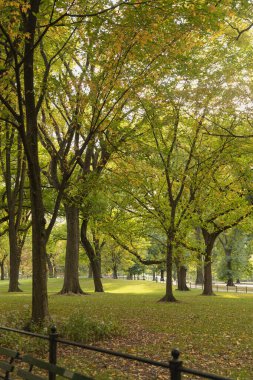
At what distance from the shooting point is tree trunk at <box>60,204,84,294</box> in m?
25.2

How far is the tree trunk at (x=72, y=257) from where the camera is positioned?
2520 centimetres

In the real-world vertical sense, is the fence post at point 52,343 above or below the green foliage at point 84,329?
above

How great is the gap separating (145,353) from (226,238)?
4349 cm

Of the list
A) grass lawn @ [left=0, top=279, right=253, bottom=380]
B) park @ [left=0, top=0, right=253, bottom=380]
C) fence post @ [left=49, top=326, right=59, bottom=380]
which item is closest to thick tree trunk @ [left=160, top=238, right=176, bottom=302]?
park @ [left=0, top=0, right=253, bottom=380]

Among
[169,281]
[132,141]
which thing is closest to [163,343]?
[169,281]

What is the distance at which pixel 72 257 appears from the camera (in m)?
25.2

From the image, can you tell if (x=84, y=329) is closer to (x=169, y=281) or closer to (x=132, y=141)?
(x=169, y=281)

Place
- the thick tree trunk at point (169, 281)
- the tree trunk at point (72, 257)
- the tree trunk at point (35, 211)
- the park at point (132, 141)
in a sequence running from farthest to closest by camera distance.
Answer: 1. the tree trunk at point (72, 257)
2. the thick tree trunk at point (169, 281)
3. the tree trunk at point (35, 211)
4. the park at point (132, 141)

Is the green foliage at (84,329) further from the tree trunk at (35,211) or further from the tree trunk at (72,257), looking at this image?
the tree trunk at (72,257)

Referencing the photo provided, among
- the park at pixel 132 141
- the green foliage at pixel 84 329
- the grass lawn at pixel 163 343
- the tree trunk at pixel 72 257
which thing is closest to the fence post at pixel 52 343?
the park at pixel 132 141

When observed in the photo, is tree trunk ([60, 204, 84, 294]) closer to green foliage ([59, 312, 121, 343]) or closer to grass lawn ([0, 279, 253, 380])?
grass lawn ([0, 279, 253, 380])

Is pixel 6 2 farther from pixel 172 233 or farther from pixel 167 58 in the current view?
pixel 172 233

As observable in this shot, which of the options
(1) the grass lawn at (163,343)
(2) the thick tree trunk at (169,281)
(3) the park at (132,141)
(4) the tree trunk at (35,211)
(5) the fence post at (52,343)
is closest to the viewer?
(5) the fence post at (52,343)

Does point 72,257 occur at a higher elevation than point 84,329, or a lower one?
higher
